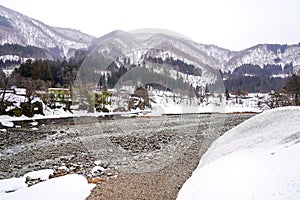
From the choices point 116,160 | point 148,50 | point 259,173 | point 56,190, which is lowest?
point 116,160

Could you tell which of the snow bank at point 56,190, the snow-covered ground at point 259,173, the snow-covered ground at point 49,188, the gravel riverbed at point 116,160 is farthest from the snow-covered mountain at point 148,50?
the snow bank at point 56,190

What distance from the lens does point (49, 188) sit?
32.1ft

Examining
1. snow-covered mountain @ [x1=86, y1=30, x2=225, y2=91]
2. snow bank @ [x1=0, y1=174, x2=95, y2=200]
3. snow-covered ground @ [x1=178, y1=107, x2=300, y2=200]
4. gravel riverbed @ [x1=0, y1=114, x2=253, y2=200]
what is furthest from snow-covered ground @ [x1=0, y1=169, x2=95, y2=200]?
snow-covered mountain @ [x1=86, y1=30, x2=225, y2=91]

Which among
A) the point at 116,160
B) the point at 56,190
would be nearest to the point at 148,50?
the point at 116,160

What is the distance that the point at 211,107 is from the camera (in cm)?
6688

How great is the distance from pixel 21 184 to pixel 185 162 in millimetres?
7120

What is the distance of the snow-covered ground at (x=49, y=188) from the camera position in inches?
358

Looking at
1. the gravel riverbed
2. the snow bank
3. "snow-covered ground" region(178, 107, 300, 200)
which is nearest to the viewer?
"snow-covered ground" region(178, 107, 300, 200)

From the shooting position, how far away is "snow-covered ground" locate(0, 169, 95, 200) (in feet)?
29.8

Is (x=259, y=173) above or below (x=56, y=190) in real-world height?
above

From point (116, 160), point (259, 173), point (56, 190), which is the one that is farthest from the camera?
point (116, 160)

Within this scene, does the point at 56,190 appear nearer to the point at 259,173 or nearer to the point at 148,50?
the point at 259,173

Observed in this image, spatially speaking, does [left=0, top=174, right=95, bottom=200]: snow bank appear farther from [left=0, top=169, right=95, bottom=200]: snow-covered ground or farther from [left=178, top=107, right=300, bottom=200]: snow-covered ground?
[left=178, top=107, right=300, bottom=200]: snow-covered ground

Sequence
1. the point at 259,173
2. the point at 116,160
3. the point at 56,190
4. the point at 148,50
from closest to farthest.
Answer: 1. the point at 259,173
2. the point at 56,190
3. the point at 116,160
4. the point at 148,50
